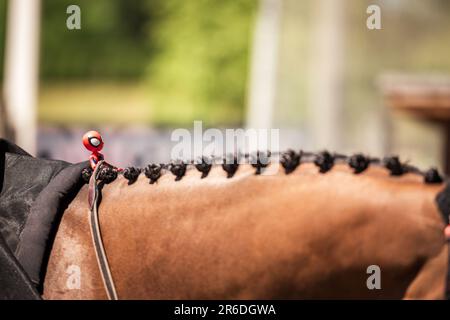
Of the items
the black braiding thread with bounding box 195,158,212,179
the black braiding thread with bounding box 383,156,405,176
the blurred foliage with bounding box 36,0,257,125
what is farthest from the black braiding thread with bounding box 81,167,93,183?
the blurred foliage with bounding box 36,0,257,125

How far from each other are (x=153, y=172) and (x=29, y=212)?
323 millimetres

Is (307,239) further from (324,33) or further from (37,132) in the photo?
(324,33)

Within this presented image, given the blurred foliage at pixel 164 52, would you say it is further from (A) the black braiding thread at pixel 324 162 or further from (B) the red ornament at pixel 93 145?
(A) the black braiding thread at pixel 324 162

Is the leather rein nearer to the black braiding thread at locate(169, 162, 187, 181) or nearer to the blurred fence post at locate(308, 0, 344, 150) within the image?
the black braiding thread at locate(169, 162, 187, 181)

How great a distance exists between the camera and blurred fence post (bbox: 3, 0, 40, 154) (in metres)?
7.57

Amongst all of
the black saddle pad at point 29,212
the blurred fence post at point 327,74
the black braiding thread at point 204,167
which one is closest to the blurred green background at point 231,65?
the blurred fence post at point 327,74

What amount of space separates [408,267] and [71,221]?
32.5 inches

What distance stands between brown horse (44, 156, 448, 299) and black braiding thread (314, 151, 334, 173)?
1 centimetres

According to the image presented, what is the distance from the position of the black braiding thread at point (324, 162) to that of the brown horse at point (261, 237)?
0.01 meters

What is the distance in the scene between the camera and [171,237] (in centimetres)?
164

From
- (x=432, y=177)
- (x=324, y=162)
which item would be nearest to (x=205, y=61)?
(x=324, y=162)

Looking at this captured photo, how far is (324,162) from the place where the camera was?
1.55 metres

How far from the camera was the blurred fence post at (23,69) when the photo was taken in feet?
24.8

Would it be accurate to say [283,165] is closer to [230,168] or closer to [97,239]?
[230,168]
